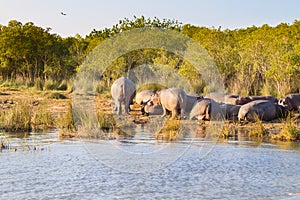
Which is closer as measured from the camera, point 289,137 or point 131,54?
point 289,137

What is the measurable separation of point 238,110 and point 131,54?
1426 cm

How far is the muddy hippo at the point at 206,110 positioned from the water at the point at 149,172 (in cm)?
349

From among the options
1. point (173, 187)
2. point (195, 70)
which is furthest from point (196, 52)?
point (173, 187)

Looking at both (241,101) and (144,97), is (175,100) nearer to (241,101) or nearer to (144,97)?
(241,101)

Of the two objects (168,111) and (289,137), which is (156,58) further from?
(289,137)

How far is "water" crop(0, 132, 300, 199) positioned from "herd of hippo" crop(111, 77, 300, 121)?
3.35m

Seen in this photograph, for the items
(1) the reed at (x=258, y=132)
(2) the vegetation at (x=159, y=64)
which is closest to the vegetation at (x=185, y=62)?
(2) the vegetation at (x=159, y=64)

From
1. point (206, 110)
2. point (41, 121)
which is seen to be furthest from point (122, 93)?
point (41, 121)

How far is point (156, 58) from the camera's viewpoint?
82.7ft

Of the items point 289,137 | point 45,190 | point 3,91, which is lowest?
point 45,190

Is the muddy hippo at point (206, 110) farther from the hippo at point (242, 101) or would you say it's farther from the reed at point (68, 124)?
the reed at point (68, 124)

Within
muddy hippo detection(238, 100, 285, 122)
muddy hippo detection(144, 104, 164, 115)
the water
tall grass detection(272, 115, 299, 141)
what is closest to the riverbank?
tall grass detection(272, 115, 299, 141)

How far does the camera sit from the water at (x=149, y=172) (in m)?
6.50

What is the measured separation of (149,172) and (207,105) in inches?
258
